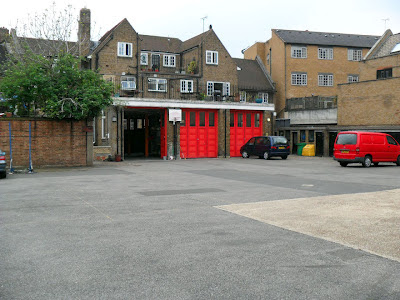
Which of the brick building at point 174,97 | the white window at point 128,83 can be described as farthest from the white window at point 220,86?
the white window at point 128,83

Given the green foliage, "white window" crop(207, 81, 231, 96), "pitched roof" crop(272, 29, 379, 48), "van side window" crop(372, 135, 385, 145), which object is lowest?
"van side window" crop(372, 135, 385, 145)

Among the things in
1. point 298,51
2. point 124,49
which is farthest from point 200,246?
point 298,51

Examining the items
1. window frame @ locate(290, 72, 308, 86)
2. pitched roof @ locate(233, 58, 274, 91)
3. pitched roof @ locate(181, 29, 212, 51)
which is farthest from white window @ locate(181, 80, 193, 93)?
window frame @ locate(290, 72, 308, 86)

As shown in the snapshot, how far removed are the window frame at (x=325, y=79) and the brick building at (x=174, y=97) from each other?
19.3 feet

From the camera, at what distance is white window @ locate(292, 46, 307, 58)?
47844 mm

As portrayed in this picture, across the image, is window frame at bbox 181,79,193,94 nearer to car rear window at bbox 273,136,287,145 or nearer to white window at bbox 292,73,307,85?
white window at bbox 292,73,307,85

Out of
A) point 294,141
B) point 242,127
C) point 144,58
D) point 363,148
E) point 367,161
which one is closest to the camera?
point 363,148

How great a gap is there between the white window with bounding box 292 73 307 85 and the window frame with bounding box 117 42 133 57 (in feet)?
62.8

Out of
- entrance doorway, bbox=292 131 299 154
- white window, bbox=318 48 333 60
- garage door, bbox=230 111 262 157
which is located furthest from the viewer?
white window, bbox=318 48 333 60

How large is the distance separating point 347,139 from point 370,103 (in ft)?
41.1

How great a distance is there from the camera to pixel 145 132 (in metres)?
35.6

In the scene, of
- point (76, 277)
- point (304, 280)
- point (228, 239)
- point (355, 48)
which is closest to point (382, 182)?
point (228, 239)

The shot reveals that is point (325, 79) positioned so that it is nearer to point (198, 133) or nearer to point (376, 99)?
point (376, 99)

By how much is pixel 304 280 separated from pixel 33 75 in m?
20.2
